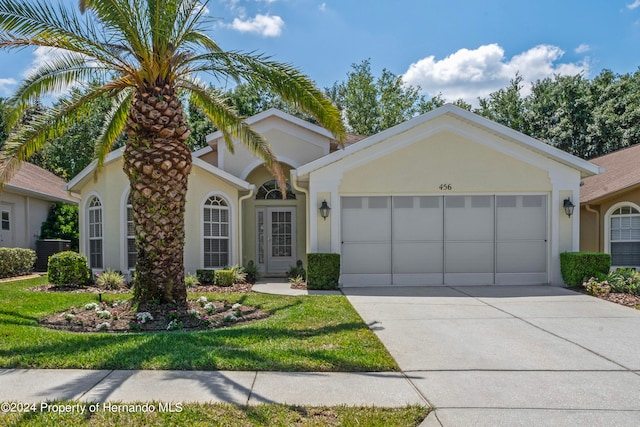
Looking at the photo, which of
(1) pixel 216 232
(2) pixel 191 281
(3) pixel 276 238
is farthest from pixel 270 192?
(2) pixel 191 281

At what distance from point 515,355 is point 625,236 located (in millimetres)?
10581

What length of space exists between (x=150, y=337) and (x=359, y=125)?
28412 mm

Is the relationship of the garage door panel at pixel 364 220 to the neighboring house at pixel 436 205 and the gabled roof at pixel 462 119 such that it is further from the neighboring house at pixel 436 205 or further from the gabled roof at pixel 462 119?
the gabled roof at pixel 462 119

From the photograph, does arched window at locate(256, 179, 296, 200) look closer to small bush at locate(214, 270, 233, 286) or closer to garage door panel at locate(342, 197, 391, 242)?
garage door panel at locate(342, 197, 391, 242)

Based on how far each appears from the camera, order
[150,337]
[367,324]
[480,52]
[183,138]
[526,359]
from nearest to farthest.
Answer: [526,359], [150,337], [367,324], [183,138], [480,52]

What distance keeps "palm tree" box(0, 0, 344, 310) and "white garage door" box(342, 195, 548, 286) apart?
4459 mm

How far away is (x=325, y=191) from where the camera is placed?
12.3m

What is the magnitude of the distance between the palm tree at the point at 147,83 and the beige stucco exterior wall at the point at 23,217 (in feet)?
30.8

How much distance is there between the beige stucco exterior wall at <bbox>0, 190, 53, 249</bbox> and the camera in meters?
16.7

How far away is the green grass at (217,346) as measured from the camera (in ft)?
17.5

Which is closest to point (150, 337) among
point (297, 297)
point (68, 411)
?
point (68, 411)

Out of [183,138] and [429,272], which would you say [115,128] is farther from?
[429,272]

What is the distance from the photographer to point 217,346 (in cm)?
610

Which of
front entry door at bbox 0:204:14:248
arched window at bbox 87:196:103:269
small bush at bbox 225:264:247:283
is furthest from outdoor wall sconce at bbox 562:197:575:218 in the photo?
front entry door at bbox 0:204:14:248
